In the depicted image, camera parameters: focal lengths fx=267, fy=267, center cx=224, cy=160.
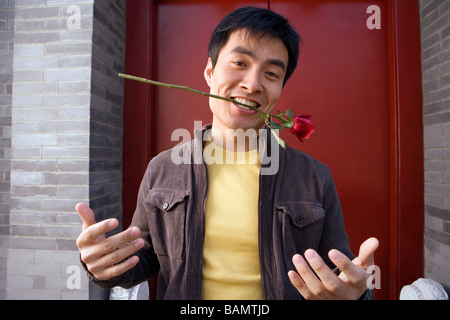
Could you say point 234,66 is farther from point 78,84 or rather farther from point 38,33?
point 38,33

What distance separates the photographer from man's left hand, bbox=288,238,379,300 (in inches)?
26.4

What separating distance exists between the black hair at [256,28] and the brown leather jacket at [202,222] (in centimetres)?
38

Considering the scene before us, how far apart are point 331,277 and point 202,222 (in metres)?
0.47

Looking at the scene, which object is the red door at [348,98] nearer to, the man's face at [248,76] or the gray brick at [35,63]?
the gray brick at [35,63]

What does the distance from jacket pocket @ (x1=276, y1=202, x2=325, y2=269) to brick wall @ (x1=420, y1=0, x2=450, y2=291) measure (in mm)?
1532

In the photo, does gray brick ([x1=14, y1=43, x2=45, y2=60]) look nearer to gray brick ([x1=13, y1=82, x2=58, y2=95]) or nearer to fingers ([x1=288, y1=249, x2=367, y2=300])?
gray brick ([x1=13, y1=82, x2=58, y2=95])

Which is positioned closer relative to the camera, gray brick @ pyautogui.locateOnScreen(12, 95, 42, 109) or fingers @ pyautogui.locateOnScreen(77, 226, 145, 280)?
fingers @ pyautogui.locateOnScreen(77, 226, 145, 280)

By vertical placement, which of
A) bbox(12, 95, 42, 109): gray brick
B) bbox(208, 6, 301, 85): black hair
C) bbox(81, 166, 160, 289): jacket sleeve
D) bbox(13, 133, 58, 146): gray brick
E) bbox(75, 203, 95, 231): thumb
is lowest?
bbox(81, 166, 160, 289): jacket sleeve

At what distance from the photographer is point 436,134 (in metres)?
2.01

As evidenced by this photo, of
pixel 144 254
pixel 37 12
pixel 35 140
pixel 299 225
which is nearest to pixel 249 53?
pixel 299 225

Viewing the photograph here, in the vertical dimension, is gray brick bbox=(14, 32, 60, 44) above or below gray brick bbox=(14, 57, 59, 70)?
above

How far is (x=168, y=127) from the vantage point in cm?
229

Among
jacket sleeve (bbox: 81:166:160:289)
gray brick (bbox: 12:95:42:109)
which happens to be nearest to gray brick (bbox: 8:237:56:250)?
gray brick (bbox: 12:95:42:109)

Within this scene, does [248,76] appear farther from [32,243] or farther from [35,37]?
[32,243]
